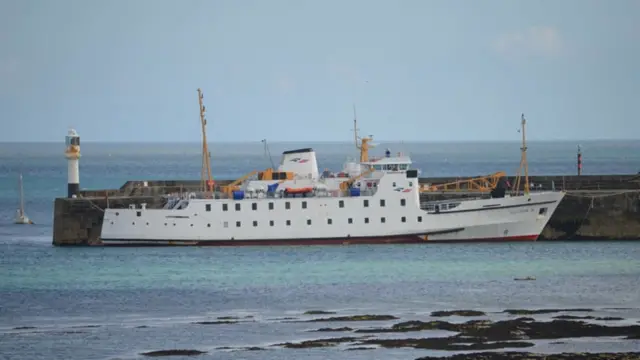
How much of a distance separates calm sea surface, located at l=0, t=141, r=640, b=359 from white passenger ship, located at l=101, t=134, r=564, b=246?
720 millimetres

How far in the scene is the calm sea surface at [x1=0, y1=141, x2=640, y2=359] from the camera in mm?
37031

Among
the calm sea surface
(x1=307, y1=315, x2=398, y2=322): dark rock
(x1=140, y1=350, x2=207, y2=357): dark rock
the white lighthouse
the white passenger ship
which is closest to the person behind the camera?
(x1=140, y1=350, x2=207, y2=357): dark rock

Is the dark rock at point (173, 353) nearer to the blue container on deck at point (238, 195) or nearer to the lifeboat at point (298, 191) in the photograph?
the blue container on deck at point (238, 195)

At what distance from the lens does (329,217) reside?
184 feet

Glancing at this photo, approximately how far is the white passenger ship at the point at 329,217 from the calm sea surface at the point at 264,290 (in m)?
0.72

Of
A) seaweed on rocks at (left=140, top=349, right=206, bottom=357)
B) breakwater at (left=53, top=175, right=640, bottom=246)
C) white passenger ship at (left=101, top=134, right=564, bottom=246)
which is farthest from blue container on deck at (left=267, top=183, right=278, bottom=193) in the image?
seaweed on rocks at (left=140, top=349, right=206, bottom=357)

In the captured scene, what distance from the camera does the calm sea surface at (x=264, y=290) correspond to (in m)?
37.0

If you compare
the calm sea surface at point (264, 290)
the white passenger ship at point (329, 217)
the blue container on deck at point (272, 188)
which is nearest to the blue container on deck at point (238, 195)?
the white passenger ship at point (329, 217)

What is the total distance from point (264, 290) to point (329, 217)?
10.9 metres

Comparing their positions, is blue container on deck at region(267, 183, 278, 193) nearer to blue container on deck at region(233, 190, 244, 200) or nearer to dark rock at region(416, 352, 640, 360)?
blue container on deck at region(233, 190, 244, 200)

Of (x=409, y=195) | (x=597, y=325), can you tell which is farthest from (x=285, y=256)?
(x=597, y=325)

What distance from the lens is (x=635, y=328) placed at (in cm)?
3775

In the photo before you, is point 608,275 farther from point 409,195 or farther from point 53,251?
point 53,251

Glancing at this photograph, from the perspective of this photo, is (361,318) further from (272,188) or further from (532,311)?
(272,188)
